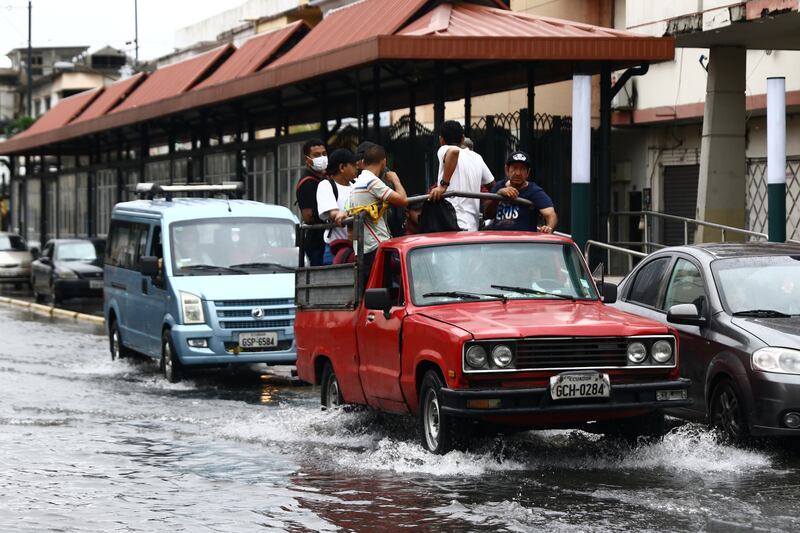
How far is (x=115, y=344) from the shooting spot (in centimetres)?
2077

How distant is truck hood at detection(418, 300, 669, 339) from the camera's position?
10398 millimetres

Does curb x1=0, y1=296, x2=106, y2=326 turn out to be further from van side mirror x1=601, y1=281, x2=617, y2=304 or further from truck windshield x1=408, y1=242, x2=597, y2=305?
van side mirror x1=601, y1=281, x2=617, y2=304

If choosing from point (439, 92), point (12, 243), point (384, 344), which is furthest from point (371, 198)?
point (12, 243)

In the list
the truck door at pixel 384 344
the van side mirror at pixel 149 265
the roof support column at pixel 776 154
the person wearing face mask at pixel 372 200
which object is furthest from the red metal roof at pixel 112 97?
the truck door at pixel 384 344

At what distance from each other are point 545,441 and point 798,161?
19.7 meters

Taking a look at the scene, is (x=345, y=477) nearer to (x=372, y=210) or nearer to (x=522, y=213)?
(x=372, y=210)

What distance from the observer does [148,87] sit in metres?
39.9

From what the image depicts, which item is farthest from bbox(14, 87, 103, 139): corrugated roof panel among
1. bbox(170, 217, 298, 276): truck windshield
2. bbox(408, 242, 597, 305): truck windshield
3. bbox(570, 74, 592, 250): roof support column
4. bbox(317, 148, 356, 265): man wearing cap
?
bbox(408, 242, 597, 305): truck windshield

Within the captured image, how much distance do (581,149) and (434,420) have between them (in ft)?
22.0

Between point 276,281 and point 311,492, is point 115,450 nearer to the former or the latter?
point 311,492

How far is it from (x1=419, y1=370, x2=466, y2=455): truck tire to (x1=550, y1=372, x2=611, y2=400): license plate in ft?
2.37

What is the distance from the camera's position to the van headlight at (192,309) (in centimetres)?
1748

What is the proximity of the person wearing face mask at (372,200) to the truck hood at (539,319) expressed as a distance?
172cm

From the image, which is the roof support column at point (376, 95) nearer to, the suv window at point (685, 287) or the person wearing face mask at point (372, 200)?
the person wearing face mask at point (372, 200)
